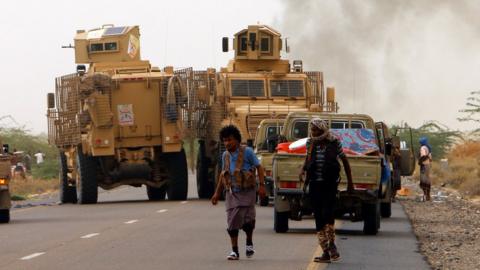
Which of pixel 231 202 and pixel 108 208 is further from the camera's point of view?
pixel 108 208

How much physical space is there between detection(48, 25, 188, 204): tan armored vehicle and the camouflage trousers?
18.1m

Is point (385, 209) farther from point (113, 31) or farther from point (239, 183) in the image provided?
point (113, 31)

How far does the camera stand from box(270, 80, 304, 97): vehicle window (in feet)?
119

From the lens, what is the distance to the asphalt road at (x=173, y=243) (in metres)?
16.7

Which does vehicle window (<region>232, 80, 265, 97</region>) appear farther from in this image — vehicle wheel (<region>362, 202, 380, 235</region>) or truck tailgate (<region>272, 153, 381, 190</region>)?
truck tailgate (<region>272, 153, 381, 190</region>)

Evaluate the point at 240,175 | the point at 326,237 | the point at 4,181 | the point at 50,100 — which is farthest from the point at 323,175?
the point at 50,100

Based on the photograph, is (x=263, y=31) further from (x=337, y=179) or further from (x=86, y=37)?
(x=337, y=179)

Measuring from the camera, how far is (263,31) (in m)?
38.7

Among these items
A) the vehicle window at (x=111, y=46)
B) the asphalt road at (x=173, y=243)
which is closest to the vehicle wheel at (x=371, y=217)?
the asphalt road at (x=173, y=243)

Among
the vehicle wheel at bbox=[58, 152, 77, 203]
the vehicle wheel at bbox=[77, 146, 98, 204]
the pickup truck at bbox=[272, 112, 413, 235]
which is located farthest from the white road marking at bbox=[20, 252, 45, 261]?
the vehicle wheel at bbox=[58, 152, 77, 203]

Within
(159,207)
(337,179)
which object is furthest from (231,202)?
(159,207)

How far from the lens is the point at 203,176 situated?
37.4m

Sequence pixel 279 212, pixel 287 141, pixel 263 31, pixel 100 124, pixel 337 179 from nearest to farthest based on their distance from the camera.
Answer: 1. pixel 337 179
2. pixel 279 212
3. pixel 287 141
4. pixel 100 124
5. pixel 263 31

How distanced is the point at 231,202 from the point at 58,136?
66.3 ft
